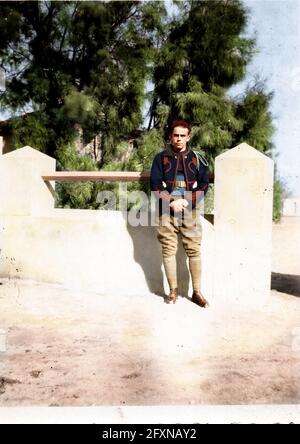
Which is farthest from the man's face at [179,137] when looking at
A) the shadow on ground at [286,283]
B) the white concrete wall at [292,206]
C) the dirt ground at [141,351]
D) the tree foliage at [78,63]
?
the white concrete wall at [292,206]

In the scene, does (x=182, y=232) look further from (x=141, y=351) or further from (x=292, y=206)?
(x=292, y=206)

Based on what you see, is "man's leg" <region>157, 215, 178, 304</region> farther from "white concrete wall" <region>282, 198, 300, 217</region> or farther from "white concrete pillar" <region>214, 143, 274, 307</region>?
"white concrete wall" <region>282, 198, 300, 217</region>

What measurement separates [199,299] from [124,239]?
0.98 metres

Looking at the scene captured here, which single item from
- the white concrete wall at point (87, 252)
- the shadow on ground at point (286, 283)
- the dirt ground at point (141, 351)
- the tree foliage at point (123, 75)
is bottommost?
the dirt ground at point (141, 351)

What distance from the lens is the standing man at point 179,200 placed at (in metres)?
4.04

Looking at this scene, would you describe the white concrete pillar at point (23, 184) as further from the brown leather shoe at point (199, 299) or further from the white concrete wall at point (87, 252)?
the brown leather shoe at point (199, 299)

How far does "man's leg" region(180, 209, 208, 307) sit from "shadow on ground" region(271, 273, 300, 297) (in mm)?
1243

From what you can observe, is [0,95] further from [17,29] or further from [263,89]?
[263,89]

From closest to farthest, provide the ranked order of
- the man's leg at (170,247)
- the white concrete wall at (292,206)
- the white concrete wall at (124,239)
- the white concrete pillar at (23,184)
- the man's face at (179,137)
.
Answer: the man's face at (179,137) < the man's leg at (170,247) < the white concrete wall at (124,239) < the white concrete pillar at (23,184) < the white concrete wall at (292,206)

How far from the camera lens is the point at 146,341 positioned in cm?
317

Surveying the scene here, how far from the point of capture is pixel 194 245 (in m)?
4.02

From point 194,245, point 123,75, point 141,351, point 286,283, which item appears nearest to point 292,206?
point 123,75

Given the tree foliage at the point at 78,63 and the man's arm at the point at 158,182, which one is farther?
the tree foliage at the point at 78,63

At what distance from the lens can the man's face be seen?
3963mm
